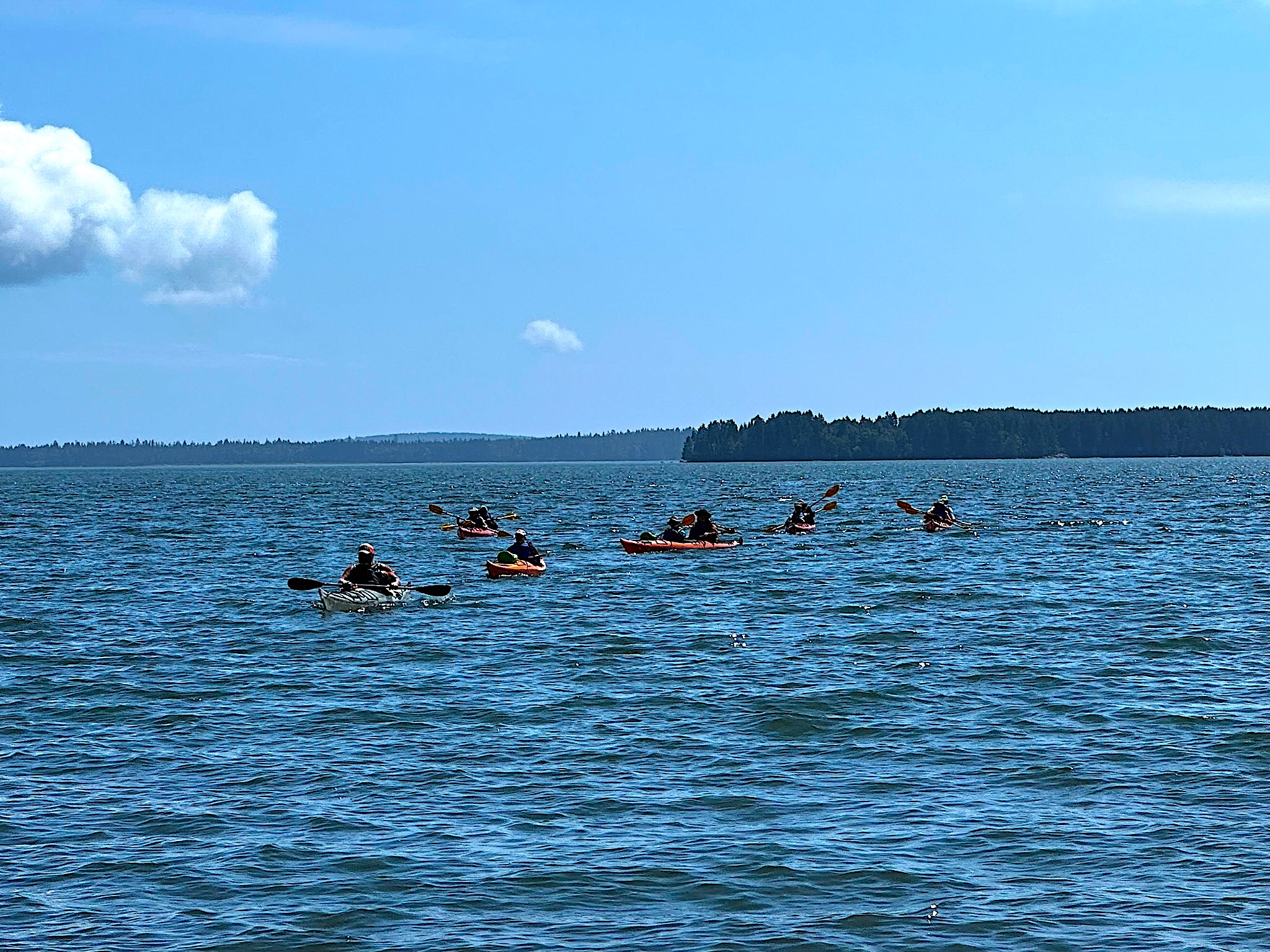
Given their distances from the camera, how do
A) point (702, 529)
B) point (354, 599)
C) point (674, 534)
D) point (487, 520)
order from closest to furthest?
A: point (354, 599) < point (674, 534) < point (702, 529) < point (487, 520)

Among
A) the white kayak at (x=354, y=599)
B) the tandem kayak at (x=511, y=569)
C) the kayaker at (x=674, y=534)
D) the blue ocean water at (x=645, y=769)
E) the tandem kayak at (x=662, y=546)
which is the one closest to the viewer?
the blue ocean water at (x=645, y=769)

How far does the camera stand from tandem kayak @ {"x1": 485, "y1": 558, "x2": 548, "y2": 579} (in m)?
45.2

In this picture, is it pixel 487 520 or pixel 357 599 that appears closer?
pixel 357 599

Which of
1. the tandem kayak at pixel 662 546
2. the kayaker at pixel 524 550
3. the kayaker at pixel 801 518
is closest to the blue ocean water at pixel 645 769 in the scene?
the kayaker at pixel 524 550

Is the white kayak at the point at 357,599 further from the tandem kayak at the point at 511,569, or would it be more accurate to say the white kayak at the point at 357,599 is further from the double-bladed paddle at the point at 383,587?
the tandem kayak at the point at 511,569

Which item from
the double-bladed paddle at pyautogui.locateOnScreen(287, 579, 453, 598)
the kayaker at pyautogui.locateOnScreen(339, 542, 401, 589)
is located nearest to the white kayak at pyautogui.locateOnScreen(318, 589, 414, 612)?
the double-bladed paddle at pyautogui.locateOnScreen(287, 579, 453, 598)

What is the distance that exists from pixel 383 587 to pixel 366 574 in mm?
552

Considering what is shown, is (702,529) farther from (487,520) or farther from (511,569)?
(487,520)

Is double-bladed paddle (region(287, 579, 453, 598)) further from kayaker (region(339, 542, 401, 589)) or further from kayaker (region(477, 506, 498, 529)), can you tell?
kayaker (region(477, 506, 498, 529))

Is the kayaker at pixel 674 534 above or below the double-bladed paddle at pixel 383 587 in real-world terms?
above

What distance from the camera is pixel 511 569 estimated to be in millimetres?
45281

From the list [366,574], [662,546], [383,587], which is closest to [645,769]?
[383,587]

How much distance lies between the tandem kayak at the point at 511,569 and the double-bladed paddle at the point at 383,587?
6401mm

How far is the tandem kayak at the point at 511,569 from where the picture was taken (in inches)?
1781
